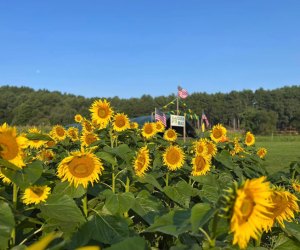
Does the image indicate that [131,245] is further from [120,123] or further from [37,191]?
[120,123]

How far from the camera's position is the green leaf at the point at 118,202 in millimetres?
2190

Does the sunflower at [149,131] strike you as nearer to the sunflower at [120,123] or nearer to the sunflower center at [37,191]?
the sunflower at [120,123]

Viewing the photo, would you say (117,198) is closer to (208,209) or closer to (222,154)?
(208,209)

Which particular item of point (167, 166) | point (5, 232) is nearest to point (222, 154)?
point (167, 166)

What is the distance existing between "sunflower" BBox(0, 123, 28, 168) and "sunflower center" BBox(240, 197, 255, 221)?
1057 mm

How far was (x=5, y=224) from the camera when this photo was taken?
1575 millimetres

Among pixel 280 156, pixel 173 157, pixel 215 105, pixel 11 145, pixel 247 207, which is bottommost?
pixel 280 156

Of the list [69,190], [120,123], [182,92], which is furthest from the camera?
[182,92]

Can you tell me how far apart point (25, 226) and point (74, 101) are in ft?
205

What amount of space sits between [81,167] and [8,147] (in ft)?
1.47

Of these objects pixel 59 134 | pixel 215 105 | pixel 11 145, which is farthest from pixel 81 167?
pixel 215 105

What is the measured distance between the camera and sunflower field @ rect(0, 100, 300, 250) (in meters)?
1.08

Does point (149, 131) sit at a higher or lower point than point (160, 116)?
lower

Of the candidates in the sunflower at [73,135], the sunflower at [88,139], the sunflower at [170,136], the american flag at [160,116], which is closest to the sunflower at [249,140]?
the sunflower at [170,136]
